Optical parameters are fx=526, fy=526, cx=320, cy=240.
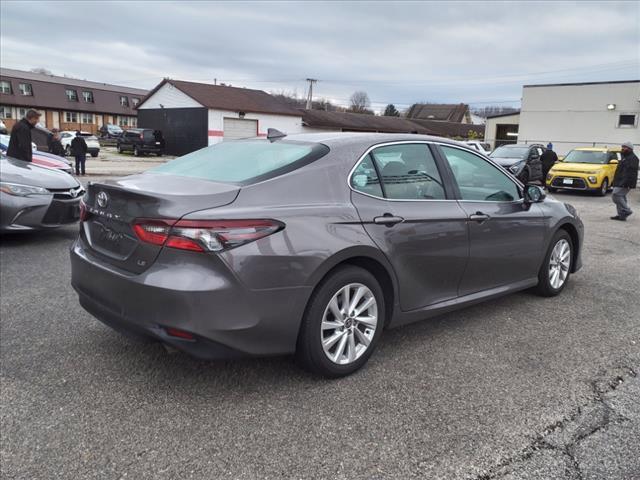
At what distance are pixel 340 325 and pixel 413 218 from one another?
0.91 meters

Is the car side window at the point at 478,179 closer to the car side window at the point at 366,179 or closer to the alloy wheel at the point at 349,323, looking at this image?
the car side window at the point at 366,179

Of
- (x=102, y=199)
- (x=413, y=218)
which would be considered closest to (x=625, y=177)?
(x=413, y=218)

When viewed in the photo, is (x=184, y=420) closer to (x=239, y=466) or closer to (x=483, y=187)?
(x=239, y=466)

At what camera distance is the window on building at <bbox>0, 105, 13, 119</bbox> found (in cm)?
5406

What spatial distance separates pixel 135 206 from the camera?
9.70ft

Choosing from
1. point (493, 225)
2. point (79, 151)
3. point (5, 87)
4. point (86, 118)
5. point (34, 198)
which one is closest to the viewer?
point (493, 225)

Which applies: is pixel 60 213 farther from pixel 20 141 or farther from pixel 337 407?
pixel 337 407

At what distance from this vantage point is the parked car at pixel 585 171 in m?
17.0

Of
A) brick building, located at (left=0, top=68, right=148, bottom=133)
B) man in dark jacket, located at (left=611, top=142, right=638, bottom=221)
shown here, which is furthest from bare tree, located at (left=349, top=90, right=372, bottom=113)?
man in dark jacket, located at (left=611, top=142, right=638, bottom=221)

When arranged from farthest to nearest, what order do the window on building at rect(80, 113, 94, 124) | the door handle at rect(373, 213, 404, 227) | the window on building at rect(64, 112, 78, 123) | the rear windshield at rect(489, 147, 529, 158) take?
the window on building at rect(80, 113, 94, 124), the window on building at rect(64, 112, 78, 123), the rear windshield at rect(489, 147, 529, 158), the door handle at rect(373, 213, 404, 227)

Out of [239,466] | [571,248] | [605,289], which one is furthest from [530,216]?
[239,466]

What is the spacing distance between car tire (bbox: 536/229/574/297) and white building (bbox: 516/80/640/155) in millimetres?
28712

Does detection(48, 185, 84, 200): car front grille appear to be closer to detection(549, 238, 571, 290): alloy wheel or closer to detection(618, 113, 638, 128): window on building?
detection(549, 238, 571, 290): alloy wheel

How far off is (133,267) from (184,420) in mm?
888
